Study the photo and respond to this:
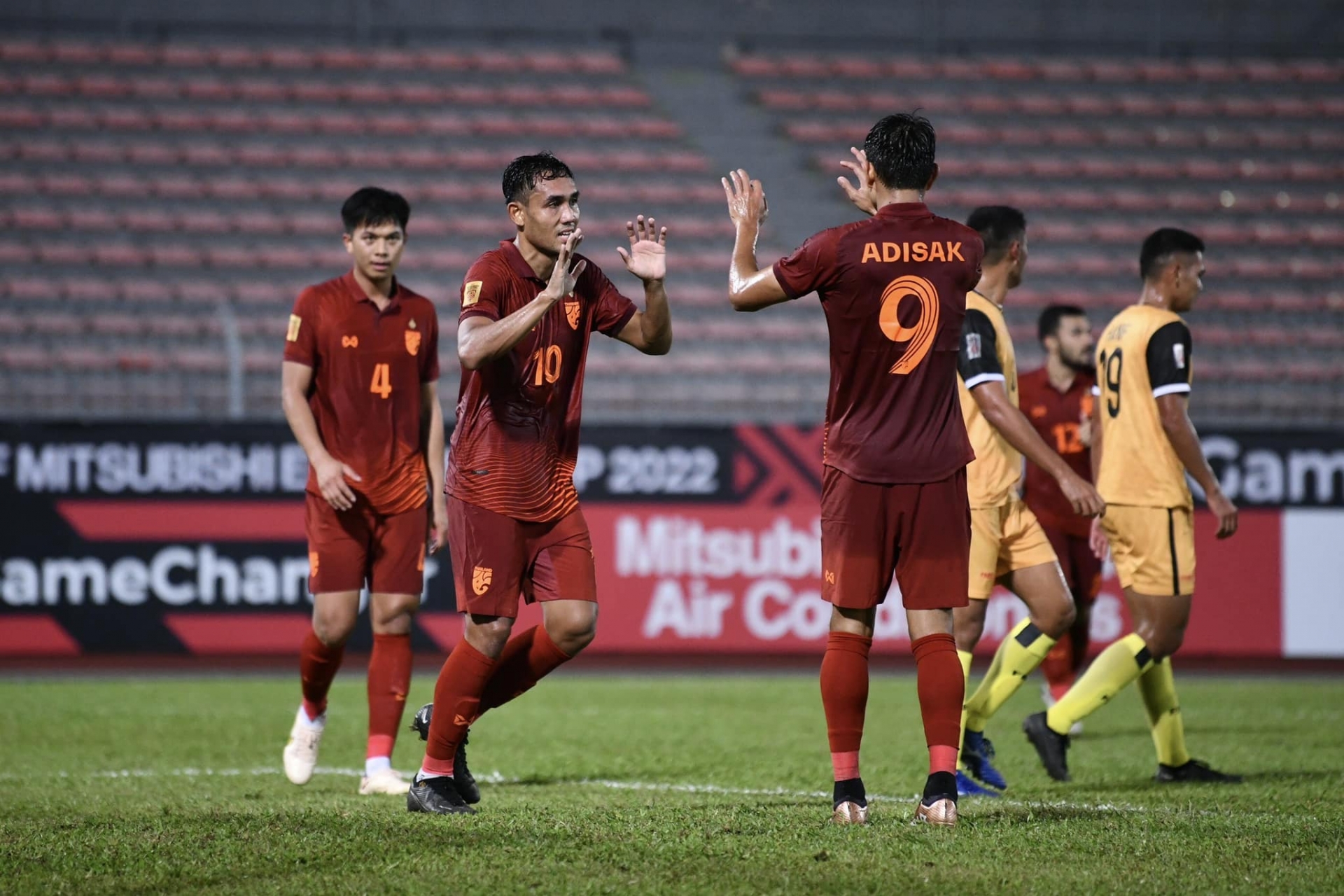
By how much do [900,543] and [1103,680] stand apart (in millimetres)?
2258

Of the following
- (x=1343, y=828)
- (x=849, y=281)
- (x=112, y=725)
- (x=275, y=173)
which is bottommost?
(x=112, y=725)

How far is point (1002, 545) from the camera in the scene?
655 cm

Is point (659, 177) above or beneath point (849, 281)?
above

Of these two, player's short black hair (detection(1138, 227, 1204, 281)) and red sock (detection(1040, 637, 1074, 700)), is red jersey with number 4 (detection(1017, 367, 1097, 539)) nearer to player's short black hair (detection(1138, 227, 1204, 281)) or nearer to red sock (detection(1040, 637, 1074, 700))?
red sock (detection(1040, 637, 1074, 700))

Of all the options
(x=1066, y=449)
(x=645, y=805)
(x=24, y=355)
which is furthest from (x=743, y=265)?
(x=24, y=355)

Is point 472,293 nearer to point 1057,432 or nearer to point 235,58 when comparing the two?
point 1057,432

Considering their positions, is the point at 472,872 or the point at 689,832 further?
the point at 689,832

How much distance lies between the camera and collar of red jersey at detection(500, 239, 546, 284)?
5367mm

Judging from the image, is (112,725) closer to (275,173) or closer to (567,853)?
(567,853)

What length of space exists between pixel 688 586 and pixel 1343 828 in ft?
24.7

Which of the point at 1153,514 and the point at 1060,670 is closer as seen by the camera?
the point at 1153,514

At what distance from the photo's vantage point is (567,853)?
4.15 meters

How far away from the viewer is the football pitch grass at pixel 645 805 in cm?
397

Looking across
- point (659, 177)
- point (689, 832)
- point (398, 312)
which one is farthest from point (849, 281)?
point (659, 177)
